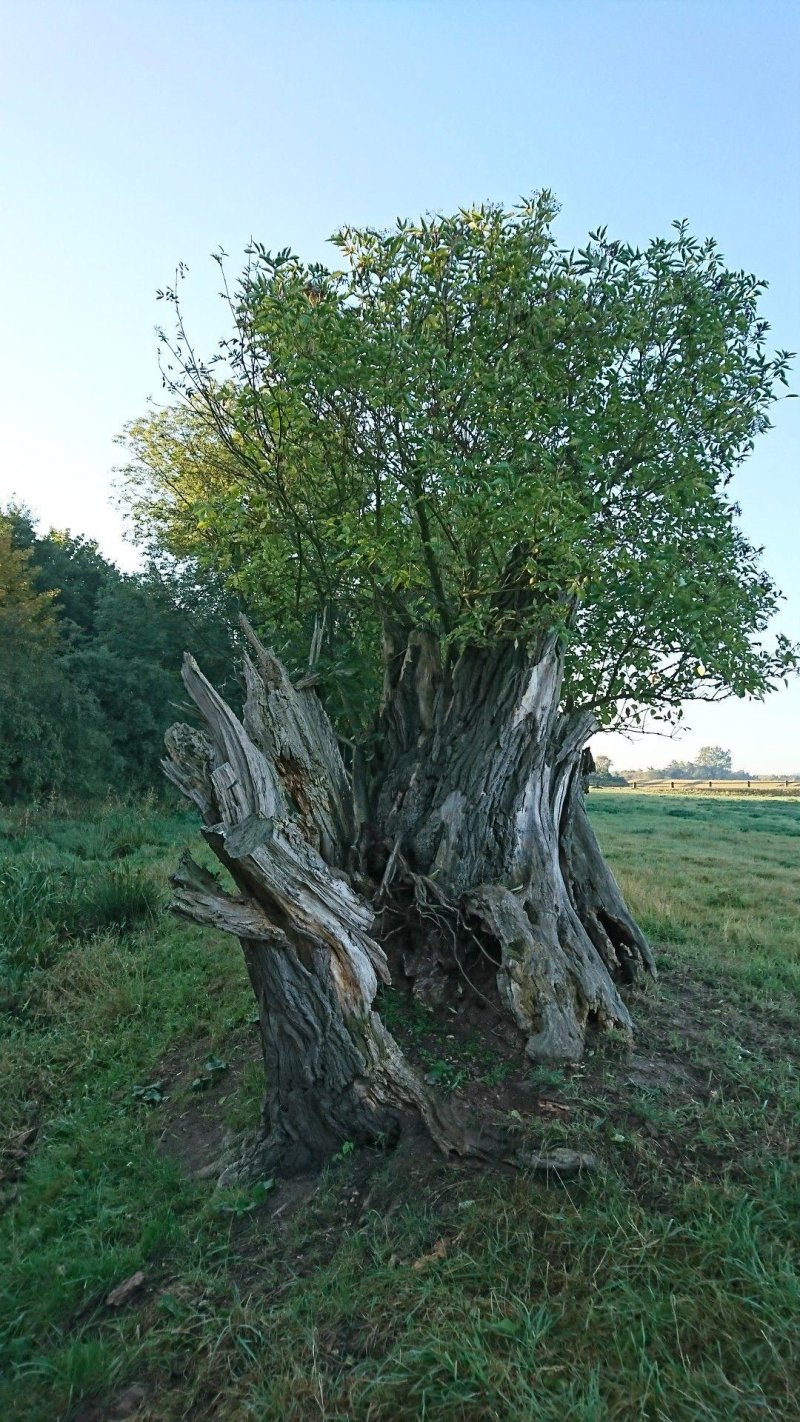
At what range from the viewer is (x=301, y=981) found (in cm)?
541

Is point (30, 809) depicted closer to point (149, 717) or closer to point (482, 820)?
point (149, 717)

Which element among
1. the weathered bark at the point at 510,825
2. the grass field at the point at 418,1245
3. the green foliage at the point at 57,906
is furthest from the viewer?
the green foliage at the point at 57,906

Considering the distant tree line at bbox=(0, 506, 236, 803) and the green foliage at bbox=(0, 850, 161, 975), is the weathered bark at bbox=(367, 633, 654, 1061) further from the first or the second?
the distant tree line at bbox=(0, 506, 236, 803)

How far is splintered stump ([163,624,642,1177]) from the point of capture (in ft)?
17.0

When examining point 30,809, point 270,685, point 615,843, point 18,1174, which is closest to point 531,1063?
point 270,685

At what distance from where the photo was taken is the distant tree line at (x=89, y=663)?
20766mm

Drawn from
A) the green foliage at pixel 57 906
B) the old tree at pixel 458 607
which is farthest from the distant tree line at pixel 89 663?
the old tree at pixel 458 607

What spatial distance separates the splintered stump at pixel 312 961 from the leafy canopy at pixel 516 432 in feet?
6.85

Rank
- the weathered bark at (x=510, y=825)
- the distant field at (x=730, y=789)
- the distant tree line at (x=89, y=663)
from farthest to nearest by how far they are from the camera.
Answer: the distant field at (x=730, y=789)
the distant tree line at (x=89, y=663)
the weathered bark at (x=510, y=825)

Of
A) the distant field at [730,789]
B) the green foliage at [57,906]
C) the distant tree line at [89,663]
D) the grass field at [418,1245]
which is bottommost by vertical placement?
the grass field at [418,1245]

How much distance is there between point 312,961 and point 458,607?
3845 mm

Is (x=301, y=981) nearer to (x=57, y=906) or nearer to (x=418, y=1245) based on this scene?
(x=418, y=1245)

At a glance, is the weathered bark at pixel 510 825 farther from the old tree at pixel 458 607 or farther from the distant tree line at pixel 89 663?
the distant tree line at pixel 89 663

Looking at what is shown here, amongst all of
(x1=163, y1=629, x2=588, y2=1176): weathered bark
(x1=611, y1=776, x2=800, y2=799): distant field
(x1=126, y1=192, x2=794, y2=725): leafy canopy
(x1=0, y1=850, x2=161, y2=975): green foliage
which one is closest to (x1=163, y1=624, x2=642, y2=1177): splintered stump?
(x1=163, y1=629, x2=588, y2=1176): weathered bark
